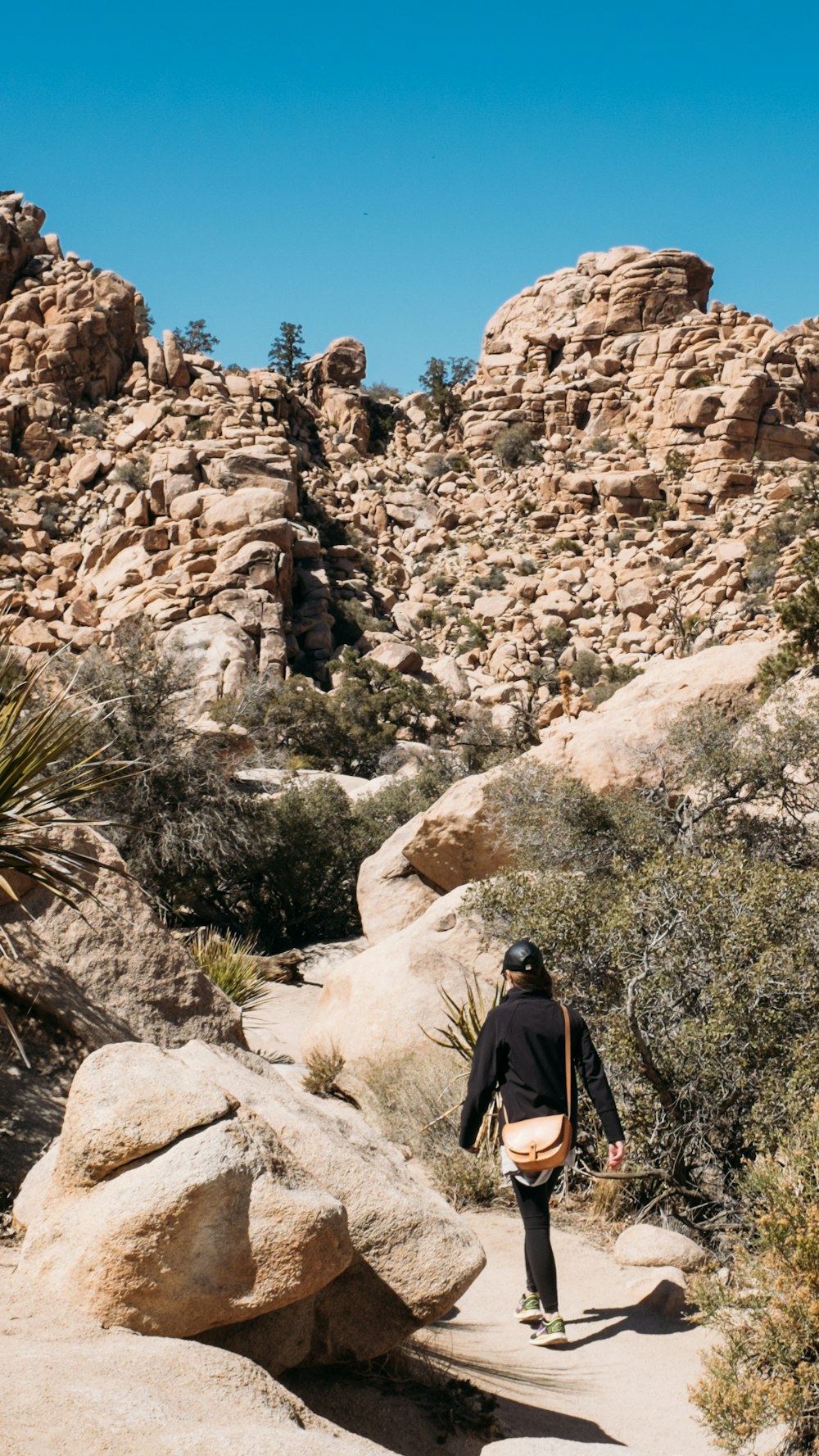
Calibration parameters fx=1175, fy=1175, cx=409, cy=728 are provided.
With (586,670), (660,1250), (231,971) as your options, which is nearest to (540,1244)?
(660,1250)

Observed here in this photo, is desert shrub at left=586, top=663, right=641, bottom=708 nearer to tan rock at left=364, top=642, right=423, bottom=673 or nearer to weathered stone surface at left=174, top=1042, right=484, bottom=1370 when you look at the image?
tan rock at left=364, top=642, right=423, bottom=673

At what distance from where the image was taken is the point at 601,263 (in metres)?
52.4

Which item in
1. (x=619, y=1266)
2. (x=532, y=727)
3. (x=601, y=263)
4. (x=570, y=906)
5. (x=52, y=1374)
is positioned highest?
(x=601, y=263)

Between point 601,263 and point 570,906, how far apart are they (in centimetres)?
4983

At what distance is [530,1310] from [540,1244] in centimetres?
36

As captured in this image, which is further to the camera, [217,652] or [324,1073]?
[217,652]

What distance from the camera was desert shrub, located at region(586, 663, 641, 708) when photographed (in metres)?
30.1

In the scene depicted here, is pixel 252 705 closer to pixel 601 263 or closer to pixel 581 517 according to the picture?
pixel 581 517

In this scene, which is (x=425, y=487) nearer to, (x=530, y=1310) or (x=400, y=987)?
(x=400, y=987)

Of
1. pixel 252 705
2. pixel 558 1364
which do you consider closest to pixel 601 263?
pixel 252 705

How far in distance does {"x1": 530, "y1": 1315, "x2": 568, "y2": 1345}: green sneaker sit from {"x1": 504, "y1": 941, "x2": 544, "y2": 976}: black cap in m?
1.53

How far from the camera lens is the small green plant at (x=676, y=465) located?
43125mm

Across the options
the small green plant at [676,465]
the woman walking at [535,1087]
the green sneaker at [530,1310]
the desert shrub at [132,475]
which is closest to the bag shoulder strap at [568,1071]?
the woman walking at [535,1087]

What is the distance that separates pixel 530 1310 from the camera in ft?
17.6
